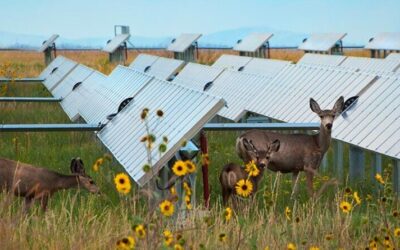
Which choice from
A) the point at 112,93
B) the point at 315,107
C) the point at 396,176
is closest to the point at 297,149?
the point at 315,107

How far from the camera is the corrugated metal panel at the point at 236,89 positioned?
1767 cm

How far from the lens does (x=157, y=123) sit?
9.12 meters

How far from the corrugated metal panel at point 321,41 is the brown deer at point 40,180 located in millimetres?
29673

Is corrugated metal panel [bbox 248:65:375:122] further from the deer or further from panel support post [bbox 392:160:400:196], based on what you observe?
panel support post [bbox 392:160:400:196]

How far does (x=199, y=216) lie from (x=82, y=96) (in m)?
10.6

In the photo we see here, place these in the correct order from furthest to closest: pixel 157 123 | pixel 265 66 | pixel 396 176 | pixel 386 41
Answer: pixel 386 41 → pixel 265 66 → pixel 396 176 → pixel 157 123

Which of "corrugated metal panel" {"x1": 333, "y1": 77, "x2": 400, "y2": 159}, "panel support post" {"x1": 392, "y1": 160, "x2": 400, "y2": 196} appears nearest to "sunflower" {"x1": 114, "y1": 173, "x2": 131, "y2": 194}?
"corrugated metal panel" {"x1": 333, "y1": 77, "x2": 400, "y2": 159}

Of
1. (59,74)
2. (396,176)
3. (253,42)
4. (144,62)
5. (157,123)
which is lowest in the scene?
(253,42)

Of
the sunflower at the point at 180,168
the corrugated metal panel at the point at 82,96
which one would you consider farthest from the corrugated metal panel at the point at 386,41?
the sunflower at the point at 180,168

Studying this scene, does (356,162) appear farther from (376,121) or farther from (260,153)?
(260,153)

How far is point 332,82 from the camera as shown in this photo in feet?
48.1

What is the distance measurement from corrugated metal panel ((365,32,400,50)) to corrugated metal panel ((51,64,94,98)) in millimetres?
14286

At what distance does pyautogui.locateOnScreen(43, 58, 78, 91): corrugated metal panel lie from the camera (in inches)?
1016

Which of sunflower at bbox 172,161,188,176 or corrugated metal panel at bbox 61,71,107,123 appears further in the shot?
corrugated metal panel at bbox 61,71,107,123
